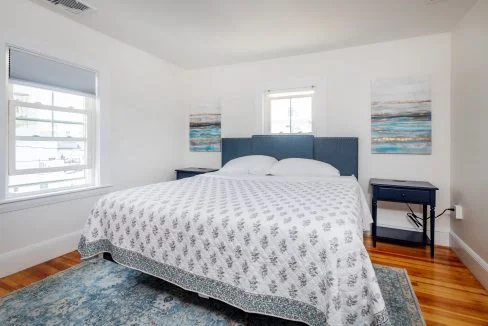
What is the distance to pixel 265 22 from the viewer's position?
259cm

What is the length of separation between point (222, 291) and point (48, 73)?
103 inches

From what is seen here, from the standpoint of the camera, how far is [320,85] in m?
3.40

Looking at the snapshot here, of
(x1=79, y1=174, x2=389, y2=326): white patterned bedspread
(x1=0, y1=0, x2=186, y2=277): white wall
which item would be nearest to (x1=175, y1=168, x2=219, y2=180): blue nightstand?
(x1=0, y1=0, x2=186, y2=277): white wall

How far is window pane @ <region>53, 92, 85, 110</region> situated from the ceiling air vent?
0.81m

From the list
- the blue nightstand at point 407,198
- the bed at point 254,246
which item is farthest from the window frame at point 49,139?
the blue nightstand at point 407,198

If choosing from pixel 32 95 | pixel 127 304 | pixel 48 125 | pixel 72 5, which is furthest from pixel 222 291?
pixel 72 5

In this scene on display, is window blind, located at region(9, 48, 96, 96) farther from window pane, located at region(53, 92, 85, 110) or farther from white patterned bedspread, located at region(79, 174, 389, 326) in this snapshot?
white patterned bedspread, located at region(79, 174, 389, 326)

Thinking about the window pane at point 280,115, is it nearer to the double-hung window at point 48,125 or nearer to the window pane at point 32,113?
the double-hung window at point 48,125

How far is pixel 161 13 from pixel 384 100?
2645 mm

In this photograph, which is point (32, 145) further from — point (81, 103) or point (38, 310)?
point (38, 310)

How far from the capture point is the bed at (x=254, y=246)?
3.73 feet

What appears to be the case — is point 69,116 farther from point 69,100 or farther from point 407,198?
point 407,198

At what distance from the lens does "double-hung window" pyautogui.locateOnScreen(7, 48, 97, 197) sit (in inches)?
91.3

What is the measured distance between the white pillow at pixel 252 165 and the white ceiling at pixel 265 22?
1414 millimetres
